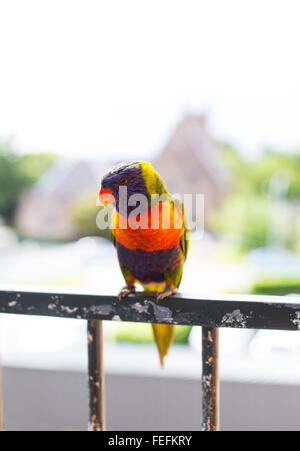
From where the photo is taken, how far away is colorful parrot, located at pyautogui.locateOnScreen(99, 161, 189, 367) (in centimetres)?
72

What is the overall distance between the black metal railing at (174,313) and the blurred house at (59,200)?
11065 mm

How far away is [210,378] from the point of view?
0.50 meters

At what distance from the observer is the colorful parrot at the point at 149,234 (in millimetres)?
721

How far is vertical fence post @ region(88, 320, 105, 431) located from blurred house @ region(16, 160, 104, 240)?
1108cm

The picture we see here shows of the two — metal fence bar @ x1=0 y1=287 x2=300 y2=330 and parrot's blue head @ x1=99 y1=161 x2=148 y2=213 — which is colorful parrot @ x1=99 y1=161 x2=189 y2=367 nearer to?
parrot's blue head @ x1=99 y1=161 x2=148 y2=213

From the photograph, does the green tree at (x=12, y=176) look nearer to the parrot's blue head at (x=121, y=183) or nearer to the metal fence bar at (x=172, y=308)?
the parrot's blue head at (x=121, y=183)

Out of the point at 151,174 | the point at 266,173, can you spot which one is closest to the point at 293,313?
the point at 151,174

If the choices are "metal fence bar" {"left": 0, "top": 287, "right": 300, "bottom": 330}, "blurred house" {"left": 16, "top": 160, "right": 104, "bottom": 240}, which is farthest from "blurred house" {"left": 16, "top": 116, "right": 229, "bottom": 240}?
"metal fence bar" {"left": 0, "top": 287, "right": 300, "bottom": 330}

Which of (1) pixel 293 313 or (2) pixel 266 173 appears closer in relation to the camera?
(1) pixel 293 313

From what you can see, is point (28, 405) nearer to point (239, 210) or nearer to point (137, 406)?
point (137, 406)

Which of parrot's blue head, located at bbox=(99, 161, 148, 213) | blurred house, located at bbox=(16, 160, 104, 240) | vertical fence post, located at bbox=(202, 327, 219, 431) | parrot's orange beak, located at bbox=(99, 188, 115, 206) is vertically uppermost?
blurred house, located at bbox=(16, 160, 104, 240)

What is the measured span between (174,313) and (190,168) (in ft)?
34.1

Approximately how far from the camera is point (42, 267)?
823cm

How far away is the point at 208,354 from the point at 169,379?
2.21 m
